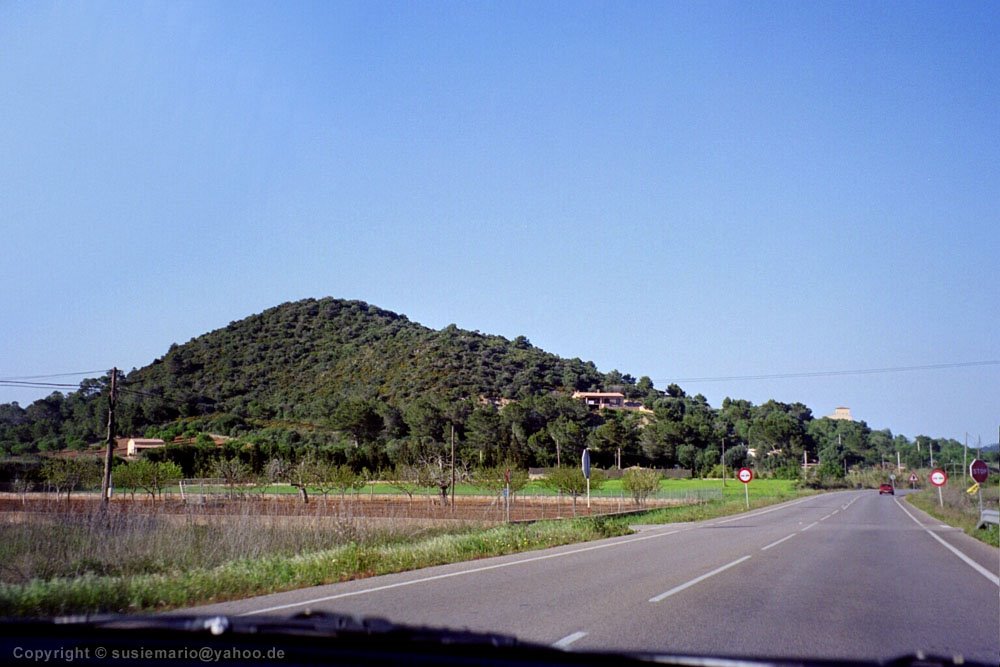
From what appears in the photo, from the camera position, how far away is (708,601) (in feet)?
35.4

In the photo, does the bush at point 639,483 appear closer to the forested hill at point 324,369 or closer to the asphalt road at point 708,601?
the asphalt road at point 708,601

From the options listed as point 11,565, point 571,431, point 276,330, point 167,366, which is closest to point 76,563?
point 11,565

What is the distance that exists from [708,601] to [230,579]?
6.87 metres

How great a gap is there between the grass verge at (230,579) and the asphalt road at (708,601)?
0.69 metres

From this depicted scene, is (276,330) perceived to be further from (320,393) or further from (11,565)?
(11,565)

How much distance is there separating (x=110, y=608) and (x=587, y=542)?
14657 millimetres

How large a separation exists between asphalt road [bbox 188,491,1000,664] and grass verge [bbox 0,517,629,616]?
0.69m

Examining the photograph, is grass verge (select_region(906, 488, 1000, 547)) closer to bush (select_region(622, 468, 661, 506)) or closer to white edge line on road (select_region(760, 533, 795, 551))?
white edge line on road (select_region(760, 533, 795, 551))

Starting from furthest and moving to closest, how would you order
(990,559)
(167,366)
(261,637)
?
(167,366) → (990,559) → (261,637)

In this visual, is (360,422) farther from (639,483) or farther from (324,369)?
(639,483)

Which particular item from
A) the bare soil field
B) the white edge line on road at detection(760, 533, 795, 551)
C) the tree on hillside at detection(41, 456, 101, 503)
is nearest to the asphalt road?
the white edge line on road at detection(760, 533, 795, 551)

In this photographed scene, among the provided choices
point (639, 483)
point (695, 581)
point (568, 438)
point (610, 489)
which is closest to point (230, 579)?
point (695, 581)

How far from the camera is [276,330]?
126312 millimetres

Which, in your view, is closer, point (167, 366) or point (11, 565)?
point (11, 565)
